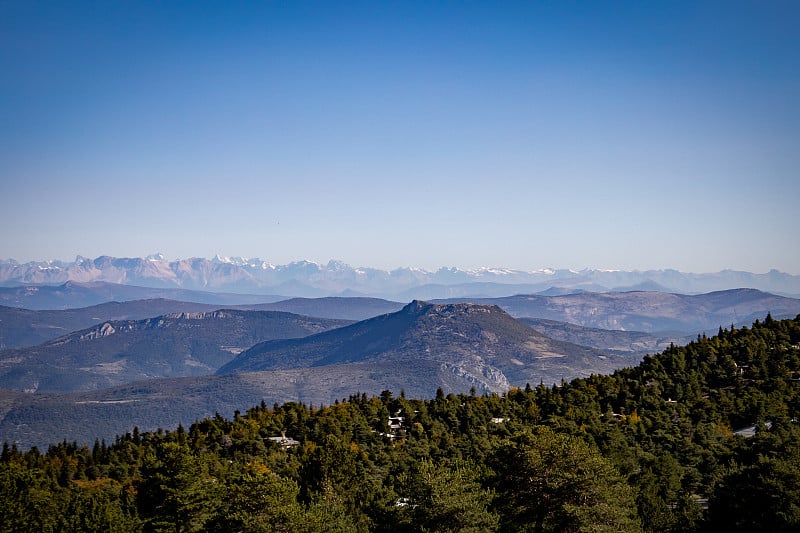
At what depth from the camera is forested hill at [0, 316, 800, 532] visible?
52594 millimetres

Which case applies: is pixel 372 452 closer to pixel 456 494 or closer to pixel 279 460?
pixel 279 460

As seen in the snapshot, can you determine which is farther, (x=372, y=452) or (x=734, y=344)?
(x=734, y=344)

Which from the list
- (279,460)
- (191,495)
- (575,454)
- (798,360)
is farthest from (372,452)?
(798,360)

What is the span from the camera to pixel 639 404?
110m

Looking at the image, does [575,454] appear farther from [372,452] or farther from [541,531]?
[372,452]

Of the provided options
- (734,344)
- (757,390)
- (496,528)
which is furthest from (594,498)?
(734,344)

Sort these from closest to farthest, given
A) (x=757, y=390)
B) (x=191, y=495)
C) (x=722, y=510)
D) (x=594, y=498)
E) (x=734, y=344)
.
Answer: (x=594, y=498) < (x=722, y=510) < (x=191, y=495) < (x=757, y=390) < (x=734, y=344)

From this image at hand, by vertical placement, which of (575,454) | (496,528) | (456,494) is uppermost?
(575,454)

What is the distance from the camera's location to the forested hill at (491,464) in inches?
2071

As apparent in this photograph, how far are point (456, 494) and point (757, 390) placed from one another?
75785mm

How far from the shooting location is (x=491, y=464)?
7375 centimetres

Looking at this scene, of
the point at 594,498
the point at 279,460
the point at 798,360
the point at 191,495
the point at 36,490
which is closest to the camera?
the point at 594,498

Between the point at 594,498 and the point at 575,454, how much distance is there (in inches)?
133

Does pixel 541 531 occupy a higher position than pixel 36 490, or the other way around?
pixel 541 531
